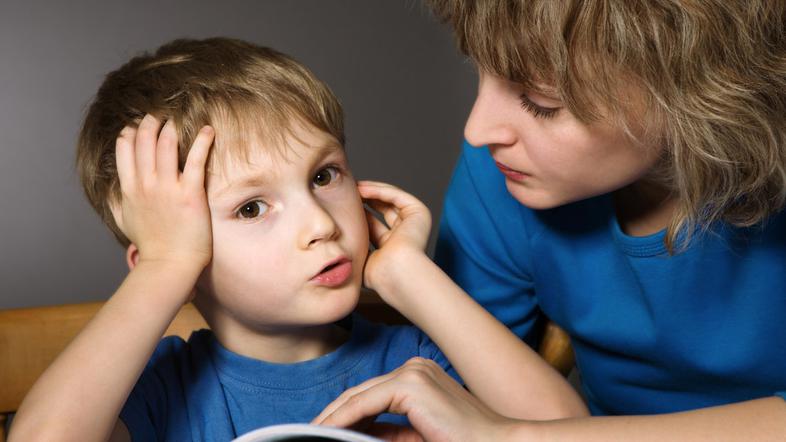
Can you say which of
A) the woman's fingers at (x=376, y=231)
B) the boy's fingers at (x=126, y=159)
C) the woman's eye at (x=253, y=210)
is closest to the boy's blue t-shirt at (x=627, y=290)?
the woman's fingers at (x=376, y=231)

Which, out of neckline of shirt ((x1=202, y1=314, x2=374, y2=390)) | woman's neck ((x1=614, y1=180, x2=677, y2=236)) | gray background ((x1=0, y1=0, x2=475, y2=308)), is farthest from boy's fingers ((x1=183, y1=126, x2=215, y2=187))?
gray background ((x1=0, y1=0, x2=475, y2=308))

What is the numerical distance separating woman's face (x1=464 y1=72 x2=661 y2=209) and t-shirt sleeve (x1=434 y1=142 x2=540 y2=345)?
23 cm

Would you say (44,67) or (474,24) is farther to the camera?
(44,67)

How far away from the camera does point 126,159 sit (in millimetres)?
1106

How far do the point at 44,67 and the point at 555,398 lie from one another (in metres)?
1.34

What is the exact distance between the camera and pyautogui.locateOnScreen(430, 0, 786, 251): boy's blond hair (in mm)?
954

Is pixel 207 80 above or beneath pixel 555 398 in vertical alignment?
above

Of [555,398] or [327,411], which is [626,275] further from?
[327,411]

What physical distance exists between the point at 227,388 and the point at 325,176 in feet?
0.88

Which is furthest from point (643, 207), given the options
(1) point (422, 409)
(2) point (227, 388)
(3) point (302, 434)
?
(3) point (302, 434)

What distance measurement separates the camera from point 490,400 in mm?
1161

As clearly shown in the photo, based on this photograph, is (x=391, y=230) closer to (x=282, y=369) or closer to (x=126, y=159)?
(x=282, y=369)

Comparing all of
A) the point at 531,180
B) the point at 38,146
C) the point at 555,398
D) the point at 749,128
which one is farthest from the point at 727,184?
the point at 38,146

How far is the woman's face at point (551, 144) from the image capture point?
40.6 inches
